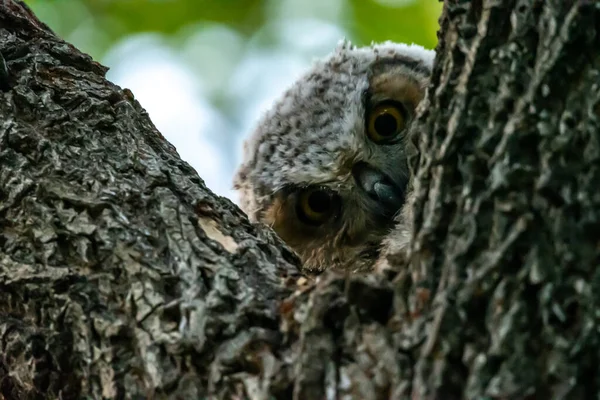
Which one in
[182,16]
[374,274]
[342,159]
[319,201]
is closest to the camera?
[374,274]

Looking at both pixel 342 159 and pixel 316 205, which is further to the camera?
pixel 316 205

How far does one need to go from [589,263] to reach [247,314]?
0.61 meters

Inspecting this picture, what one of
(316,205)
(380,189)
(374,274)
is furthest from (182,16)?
(374,274)

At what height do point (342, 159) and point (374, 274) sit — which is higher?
point (342, 159)

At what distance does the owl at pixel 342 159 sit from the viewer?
299cm

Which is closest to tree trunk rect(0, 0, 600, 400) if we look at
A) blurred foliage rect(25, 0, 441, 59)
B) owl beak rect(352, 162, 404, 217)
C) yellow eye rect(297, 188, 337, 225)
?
owl beak rect(352, 162, 404, 217)

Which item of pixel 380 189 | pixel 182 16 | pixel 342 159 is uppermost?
pixel 182 16

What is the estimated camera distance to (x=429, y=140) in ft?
4.77

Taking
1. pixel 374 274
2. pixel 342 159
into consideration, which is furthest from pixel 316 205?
pixel 374 274

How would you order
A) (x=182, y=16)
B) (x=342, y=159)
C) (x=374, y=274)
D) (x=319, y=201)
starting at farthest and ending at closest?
(x=182, y=16) → (x=319, y=201) → (x=342, y=159) → (x=374, y=274)

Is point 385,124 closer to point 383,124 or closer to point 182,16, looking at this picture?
point 383,124

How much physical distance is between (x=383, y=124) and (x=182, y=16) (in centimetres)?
235

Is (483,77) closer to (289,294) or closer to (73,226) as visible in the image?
(289,294)

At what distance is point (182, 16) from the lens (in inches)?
197
